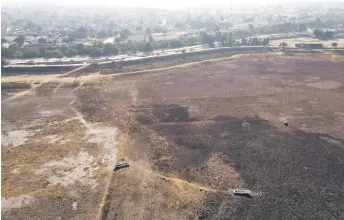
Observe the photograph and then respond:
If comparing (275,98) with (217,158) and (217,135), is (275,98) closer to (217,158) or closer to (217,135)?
(217,135)

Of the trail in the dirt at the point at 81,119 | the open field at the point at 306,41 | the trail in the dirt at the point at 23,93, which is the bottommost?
the trail in the dirt at the point at 81,119

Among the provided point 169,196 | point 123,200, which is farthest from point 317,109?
point 123,200

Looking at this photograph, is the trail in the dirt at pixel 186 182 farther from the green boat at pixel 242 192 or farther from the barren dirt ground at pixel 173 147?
the green boat at pixel 242 192

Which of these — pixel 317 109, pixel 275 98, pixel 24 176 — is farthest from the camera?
pixel 275 98

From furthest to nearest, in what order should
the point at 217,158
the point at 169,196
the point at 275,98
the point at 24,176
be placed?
the point at 275,98 → the point at 217,158 → the point at 24,176 → the point at 169,196

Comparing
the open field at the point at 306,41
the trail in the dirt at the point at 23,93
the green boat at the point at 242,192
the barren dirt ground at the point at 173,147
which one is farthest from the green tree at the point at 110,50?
the green boat at the point at 242,192

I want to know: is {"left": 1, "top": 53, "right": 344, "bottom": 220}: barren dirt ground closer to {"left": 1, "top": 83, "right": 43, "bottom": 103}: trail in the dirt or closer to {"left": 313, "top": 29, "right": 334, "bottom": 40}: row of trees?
{"left": 1, "top": 83, "right": 43, "bottom": 103}: trail in the dirt

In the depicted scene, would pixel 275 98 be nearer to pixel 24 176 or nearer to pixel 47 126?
pixel 47 126

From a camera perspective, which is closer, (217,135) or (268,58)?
(217,135)
